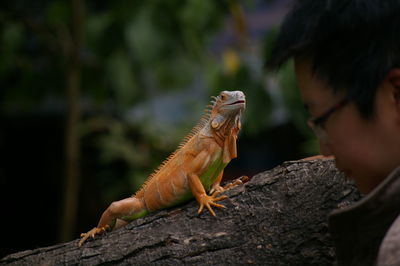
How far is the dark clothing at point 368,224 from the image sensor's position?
1.47 metres

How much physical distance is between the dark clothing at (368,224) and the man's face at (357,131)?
7 cm

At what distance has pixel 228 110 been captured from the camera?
2.83m

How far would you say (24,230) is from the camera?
24.3 feet

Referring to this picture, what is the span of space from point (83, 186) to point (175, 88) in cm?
224

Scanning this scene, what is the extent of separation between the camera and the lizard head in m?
2.82

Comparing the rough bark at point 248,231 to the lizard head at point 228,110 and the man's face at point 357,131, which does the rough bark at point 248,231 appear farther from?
the man's face at point 357,131

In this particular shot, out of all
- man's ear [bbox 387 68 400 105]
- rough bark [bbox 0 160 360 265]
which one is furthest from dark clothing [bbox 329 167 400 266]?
rough bark [bbox 0 160 360 265]

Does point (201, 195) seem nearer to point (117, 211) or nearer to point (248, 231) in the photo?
point (248, 231)

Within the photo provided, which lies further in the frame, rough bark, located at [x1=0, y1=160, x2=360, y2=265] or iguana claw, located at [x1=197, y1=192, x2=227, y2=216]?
iguana claw, located at [x1=197, y1=192, x2=227, y2=216]

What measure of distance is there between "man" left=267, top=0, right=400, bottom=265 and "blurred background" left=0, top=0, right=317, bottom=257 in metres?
2.83

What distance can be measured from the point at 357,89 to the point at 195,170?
143 cm

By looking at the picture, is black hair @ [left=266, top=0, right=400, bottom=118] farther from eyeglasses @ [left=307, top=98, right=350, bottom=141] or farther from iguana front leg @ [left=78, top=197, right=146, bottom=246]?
iguana front leg @ [left=78, top=197, right=146, bottom=246]

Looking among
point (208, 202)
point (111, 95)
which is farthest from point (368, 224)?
point (111, 95)

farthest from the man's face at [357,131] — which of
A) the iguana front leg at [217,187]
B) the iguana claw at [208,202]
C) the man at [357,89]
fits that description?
the iguana front leg at [217,187]
